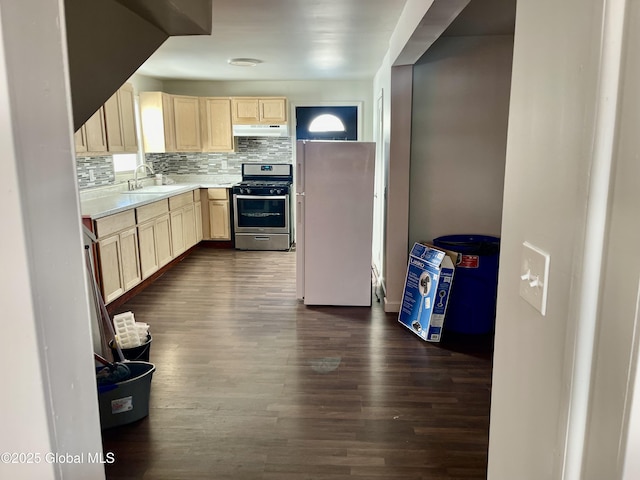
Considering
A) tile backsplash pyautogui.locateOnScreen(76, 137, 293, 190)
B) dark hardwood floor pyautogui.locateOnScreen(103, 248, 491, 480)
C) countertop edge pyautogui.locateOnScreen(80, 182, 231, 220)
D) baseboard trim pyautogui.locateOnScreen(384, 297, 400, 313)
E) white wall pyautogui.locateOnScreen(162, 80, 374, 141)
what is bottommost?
dark hardwood floor pyautogui.locateOnScreen(103, 248, 491, 480)

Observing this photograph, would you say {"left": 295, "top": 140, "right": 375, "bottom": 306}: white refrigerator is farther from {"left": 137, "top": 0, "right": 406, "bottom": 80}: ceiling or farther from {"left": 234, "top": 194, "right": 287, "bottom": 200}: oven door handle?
{"left": 234, "top": 194, "right": 287, "bottom": 200}: oven door handle

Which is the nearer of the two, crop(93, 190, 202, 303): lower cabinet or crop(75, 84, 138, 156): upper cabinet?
crop(93, 190, 202, 303): lower cabinet

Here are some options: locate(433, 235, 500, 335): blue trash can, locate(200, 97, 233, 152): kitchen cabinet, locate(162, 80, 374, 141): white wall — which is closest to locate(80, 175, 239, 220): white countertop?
locate(200, 97, 233, 152): kitchen cabinet

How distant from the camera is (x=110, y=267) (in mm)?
3820

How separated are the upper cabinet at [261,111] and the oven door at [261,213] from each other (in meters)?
1.05

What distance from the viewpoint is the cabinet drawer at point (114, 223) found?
11.9ft

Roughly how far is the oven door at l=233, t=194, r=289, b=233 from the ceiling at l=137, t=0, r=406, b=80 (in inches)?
60.3

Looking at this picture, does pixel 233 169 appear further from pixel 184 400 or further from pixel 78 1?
pixel 78 1

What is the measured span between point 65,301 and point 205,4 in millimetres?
1687

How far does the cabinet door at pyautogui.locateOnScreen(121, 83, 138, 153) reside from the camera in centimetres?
466

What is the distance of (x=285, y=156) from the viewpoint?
673 centimetres

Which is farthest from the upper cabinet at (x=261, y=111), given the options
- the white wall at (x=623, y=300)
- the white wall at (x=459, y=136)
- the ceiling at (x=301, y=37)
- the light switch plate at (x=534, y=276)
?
the white wall at (x=623, y=300)

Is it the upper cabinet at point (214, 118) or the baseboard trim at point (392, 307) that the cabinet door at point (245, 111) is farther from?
the baseboard trim at point (392, 307)

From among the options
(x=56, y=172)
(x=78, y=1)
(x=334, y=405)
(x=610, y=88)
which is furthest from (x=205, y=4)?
(x=334, y=405)
